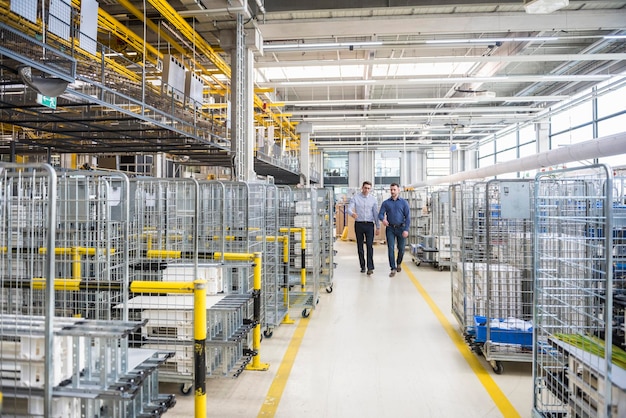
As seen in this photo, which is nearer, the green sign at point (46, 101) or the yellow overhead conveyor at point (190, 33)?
the green sign at point (46, 101)

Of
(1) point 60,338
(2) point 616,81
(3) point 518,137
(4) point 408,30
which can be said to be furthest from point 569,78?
(1) point 60,338

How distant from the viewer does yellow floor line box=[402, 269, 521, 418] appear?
3.54 m

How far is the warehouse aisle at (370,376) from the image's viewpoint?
11.6ft

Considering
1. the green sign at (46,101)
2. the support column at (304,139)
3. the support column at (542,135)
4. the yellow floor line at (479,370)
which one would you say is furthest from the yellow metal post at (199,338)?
the support column at (542,135)

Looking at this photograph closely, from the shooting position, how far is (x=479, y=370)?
14.3ft

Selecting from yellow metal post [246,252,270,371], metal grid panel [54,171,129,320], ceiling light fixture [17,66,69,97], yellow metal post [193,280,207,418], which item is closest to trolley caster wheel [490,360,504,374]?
yellow metal post [246,252,270,371]

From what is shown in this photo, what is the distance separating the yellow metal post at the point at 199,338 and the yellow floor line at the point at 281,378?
69 cm

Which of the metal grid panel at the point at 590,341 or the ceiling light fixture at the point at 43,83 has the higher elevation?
the ceiling light fixture at the point at 43,83

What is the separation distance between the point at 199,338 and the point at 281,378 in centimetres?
154

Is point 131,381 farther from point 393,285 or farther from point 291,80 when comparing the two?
point 291,80

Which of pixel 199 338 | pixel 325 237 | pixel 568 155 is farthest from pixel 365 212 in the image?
pixel 199 338

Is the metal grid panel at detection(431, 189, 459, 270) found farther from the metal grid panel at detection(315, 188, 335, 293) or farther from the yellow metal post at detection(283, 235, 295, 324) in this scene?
the yellow metal post at detection(283, 235, 295, 324)

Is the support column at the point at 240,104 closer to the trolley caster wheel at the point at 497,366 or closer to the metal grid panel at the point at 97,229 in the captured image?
the metal grid panel at the point at 97,229

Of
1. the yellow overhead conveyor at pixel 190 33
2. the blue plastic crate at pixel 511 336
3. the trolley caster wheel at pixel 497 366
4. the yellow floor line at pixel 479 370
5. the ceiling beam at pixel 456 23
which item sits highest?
the ceiling beam at pixel 456 23
